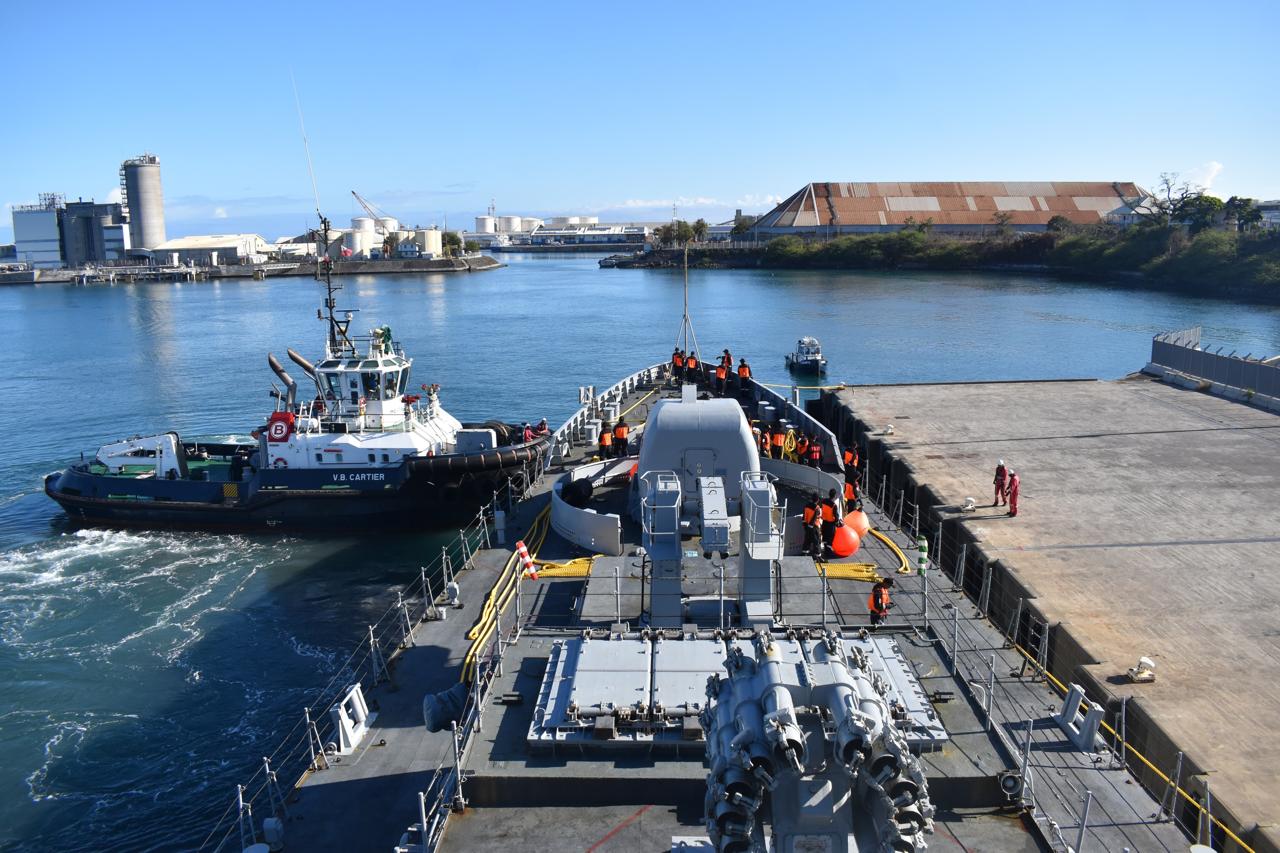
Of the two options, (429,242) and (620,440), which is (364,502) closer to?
(620,440)

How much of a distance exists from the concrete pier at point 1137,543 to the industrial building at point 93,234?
187 metres

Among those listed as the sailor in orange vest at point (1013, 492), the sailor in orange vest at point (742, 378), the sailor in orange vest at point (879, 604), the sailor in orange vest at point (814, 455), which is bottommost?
the sailor in orange vest at point (1013, 492)

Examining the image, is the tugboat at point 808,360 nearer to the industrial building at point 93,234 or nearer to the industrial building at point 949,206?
the industrial building at point 949,206

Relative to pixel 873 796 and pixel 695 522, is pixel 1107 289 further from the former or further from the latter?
pixel 873 796

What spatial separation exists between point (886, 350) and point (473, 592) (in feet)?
193

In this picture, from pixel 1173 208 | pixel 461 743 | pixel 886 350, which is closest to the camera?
pixel 461 743

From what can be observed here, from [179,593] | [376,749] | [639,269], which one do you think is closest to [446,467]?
[179,593]

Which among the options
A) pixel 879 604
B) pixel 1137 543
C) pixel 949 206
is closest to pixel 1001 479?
pixel 1137 543

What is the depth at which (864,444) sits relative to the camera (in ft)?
113

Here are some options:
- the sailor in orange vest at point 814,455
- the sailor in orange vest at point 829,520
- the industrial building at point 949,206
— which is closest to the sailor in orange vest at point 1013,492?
the sailor in orange vest at point 814,455

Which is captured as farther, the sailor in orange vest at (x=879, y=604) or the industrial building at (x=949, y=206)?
the industrial building at (x=949, y=206)

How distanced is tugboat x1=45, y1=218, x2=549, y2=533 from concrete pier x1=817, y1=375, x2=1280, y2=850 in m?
13.2

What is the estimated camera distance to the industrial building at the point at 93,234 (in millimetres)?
187375

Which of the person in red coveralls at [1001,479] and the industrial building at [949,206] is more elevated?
the industrial building at [949,206]
